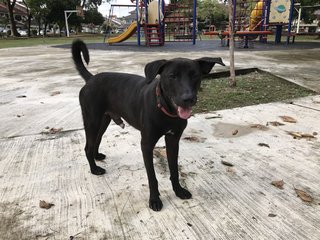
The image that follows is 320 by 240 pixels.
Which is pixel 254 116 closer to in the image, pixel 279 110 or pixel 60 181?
pixel 279 110

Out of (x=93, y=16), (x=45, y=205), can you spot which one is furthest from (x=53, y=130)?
(x=93, y=16)

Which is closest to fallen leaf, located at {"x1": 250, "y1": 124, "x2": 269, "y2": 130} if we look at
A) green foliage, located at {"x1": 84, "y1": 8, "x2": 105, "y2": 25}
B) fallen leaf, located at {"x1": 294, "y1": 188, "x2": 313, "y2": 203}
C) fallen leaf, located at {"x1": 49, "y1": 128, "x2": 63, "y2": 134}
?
fallen leaf, located at {"x1": 294, "y1": 188, "x2": 313, "y2": 203}

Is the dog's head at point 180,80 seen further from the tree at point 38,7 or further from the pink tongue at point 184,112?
the tree at point 38,7

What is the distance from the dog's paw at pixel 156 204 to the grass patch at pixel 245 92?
268cm

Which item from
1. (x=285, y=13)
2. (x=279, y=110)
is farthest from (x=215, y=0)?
(x=279, y=110)

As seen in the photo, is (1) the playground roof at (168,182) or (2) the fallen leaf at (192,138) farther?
(2) the fallen leaf at (192,138)

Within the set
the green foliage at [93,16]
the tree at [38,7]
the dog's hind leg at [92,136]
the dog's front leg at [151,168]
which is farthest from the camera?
the green foliage at [93,16]

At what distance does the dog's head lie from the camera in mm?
1975

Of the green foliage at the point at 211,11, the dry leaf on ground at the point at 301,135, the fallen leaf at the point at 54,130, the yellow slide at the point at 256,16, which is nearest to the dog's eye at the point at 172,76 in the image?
the dry leaf on ground at the point at 301,135

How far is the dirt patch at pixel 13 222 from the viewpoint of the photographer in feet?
6.91

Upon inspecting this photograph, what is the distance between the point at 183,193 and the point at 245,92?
3.79 m

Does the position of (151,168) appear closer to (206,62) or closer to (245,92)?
(206,62)

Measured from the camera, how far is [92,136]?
2.90 meters

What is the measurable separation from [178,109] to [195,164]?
3.99 ft
